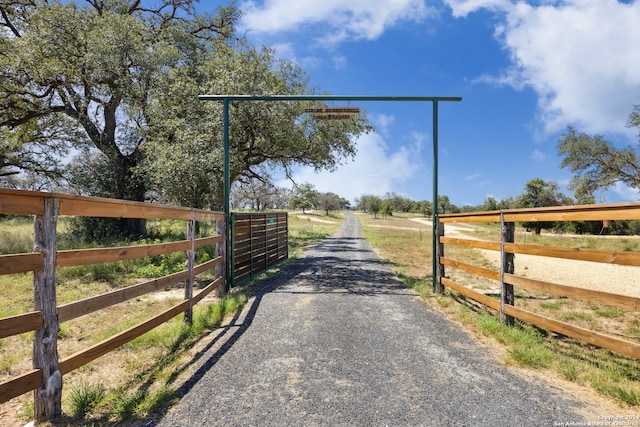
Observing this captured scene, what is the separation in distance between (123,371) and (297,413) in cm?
198

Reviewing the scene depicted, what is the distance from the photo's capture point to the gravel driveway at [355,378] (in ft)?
8.32

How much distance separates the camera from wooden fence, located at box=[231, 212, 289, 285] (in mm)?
7682

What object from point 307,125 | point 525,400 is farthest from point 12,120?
point 525,400

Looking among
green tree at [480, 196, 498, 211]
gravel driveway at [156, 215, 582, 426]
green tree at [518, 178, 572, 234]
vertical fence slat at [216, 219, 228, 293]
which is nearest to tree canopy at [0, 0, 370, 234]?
vertical fence slat at [216, 219, 228, 293]

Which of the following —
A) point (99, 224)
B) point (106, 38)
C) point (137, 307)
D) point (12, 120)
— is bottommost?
point (137, 307)

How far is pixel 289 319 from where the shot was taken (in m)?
5.05

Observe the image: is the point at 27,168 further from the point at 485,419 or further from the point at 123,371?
the point at 485,419

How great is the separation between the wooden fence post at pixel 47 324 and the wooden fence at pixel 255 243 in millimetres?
4852

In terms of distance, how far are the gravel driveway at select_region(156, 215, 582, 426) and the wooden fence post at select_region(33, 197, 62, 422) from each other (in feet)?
2.75

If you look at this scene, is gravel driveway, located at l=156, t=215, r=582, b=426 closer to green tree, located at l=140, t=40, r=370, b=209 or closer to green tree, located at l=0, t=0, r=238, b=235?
green tree, located at l=140, t=40, r=370, b=209

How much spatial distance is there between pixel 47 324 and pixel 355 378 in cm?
257

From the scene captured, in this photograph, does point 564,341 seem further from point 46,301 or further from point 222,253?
point 222,253

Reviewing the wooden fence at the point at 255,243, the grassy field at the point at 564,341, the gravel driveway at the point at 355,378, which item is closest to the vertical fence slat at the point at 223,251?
the wooden fence at the point at 255,243

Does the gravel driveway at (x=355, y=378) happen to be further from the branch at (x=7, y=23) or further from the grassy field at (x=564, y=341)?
the branch at (x=7, y=23)
